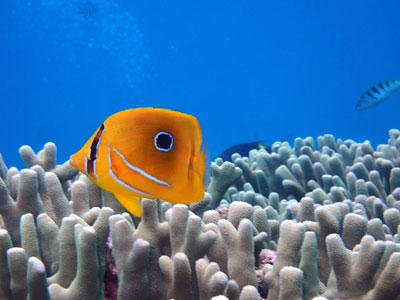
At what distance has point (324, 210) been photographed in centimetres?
252

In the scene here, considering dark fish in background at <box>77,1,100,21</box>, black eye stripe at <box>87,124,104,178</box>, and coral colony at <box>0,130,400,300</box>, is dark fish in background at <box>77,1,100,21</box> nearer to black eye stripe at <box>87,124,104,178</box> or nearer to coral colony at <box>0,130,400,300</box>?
coral colony at <box>0,130,400,300</box>

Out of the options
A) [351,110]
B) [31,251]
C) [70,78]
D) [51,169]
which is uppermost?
[70,78]

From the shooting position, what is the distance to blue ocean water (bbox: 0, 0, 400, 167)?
8919cm

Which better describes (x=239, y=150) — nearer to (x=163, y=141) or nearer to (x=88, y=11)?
(x=163, y=141)

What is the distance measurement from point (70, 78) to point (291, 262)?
112 metres

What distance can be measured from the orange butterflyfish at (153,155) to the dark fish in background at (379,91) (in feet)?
34.6

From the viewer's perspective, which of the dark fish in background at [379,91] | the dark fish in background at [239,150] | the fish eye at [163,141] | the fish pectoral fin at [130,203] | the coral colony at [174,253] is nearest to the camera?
the fish eye at [163,141]

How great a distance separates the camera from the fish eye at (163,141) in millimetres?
1629

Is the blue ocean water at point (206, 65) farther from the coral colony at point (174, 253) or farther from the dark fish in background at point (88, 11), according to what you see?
the coral colony at point (174, 253)

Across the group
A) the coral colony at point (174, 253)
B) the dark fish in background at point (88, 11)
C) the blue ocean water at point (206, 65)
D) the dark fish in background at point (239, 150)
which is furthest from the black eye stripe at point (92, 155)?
the blue ocean water at point (206, 65)

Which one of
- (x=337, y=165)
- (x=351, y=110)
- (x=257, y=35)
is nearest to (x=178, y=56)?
(x=257, y=35)

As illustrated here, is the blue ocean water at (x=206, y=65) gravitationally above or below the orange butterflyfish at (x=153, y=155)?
above

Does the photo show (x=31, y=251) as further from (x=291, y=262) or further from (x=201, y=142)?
(x=291, y=262)

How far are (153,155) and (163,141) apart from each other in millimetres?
77
